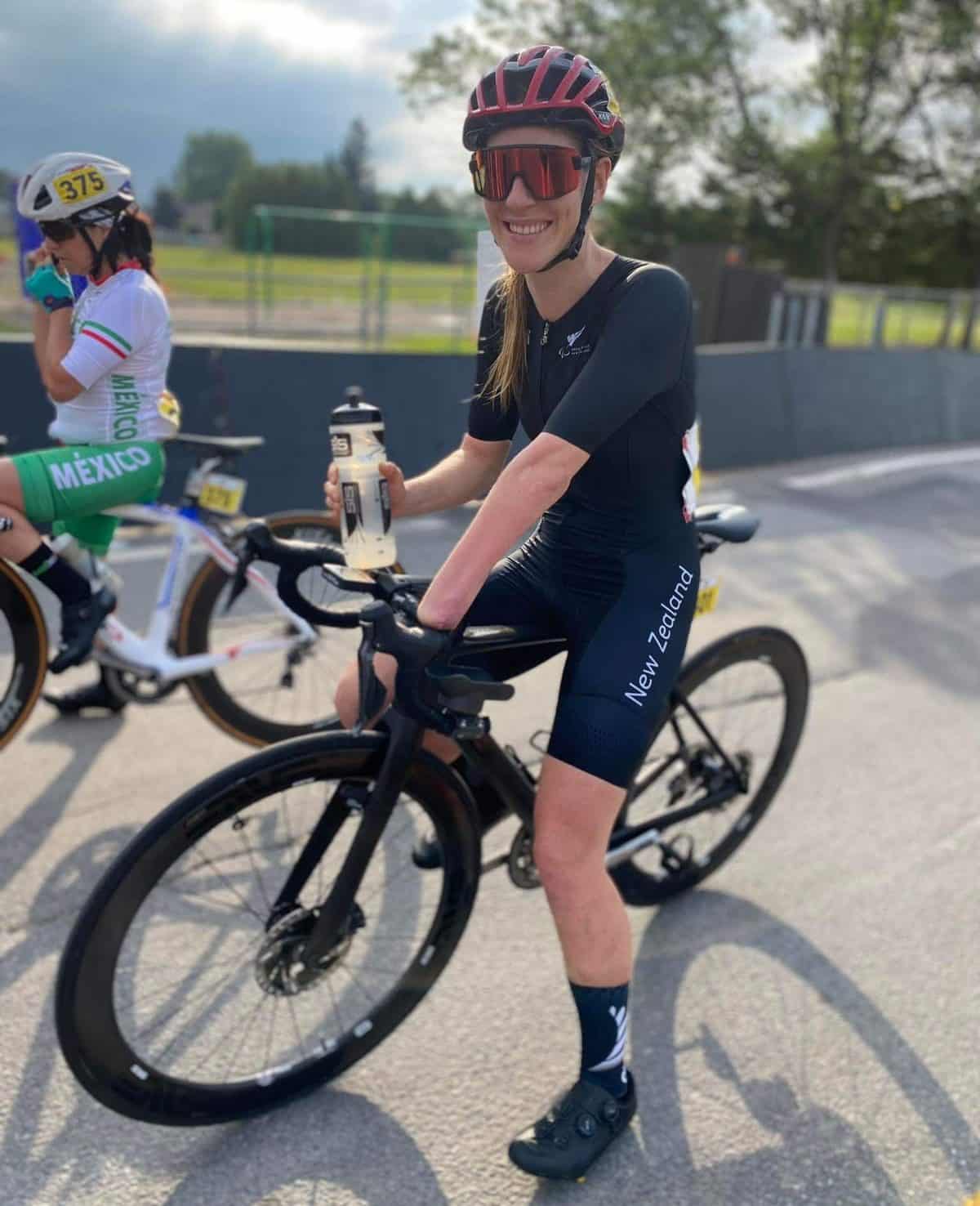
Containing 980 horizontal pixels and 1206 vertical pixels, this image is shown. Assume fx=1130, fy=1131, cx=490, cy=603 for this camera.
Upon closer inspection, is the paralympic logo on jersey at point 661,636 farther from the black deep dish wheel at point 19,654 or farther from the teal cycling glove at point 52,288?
the teal cycling glove at point 52,288

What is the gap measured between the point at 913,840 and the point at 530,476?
2515 mm

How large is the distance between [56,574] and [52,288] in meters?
0.96

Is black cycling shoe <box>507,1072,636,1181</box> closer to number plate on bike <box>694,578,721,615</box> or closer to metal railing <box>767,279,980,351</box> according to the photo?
number plate on bike <box>694,578,721,615</box>

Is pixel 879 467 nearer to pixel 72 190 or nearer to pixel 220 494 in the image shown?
pixel 220 494

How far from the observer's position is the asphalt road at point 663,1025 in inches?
95.8

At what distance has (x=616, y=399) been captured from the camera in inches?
85.9

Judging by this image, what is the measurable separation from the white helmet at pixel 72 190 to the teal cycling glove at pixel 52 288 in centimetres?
25

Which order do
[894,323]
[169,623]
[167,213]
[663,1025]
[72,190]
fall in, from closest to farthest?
[663,1025] < [72,190] < [169,623] < [894,323] < [167,213]

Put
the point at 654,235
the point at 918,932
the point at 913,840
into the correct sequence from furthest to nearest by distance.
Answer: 1. the point at 654,235
2. the point at 913,840
3. the point at 918,932

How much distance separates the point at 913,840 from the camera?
398 centimetres

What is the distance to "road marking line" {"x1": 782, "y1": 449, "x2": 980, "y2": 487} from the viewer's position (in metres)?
10.5

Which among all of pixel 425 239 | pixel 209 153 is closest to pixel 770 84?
pixel 425 239

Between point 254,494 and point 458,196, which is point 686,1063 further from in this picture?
point 458,196

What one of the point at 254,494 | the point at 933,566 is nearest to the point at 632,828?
the point at 254,494
